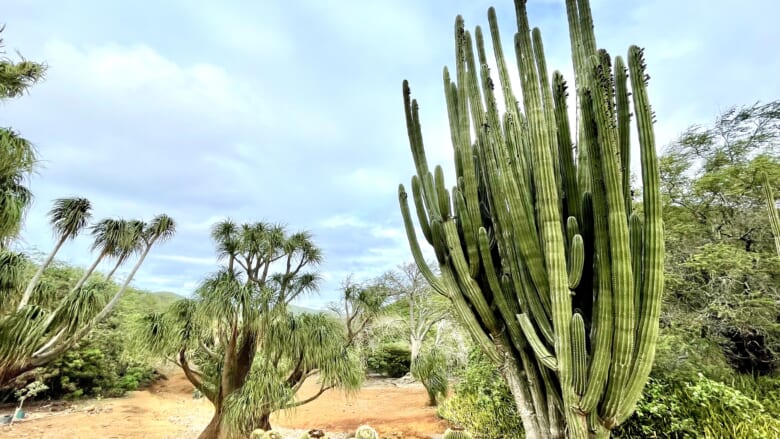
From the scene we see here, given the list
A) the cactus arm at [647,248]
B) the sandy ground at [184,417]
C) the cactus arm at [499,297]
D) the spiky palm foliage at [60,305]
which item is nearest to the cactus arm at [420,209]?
the cactus arm at [499,297]

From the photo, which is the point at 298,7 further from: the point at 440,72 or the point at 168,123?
the point at 168,123

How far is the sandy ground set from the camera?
295 inches

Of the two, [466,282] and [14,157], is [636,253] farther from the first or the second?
[14,157]

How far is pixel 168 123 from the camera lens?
9078mm

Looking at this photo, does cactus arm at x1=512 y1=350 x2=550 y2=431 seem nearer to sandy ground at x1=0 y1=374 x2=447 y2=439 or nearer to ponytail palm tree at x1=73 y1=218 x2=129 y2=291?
sandy ground at x1=0 y1=374 x2=447 y2=439

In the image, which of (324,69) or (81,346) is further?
(81,346)

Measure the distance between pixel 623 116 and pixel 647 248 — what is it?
992 mm

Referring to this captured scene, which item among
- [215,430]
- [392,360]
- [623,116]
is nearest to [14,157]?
[215,430]

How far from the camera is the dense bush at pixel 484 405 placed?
215 inches

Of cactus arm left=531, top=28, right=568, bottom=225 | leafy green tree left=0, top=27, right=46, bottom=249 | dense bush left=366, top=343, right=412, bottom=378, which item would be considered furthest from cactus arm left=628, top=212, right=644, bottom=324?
dense bush left=366, top=343, right=412, bottom=378

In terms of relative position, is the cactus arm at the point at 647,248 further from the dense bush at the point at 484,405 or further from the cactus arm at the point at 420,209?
the dense bush at the point at 484,405

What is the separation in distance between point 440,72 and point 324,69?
12.1ft

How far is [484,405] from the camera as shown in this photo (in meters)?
6.04

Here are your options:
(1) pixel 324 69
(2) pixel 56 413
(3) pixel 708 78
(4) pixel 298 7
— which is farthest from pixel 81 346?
(3) pixel 708 78
